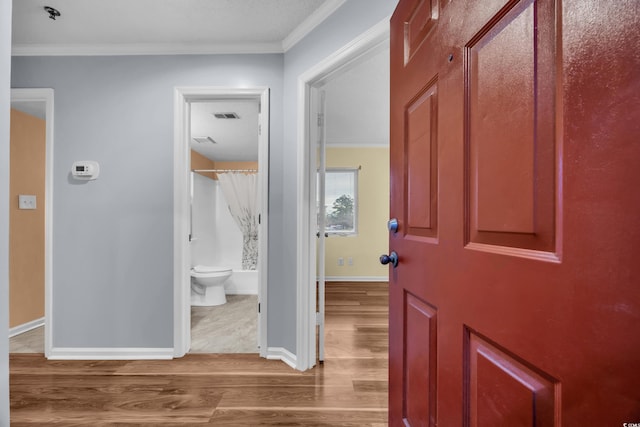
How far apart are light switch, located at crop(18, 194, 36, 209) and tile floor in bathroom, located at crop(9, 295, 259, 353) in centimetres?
124

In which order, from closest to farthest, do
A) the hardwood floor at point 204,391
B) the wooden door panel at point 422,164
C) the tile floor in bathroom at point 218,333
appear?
the wooden door panel at point 422,164, the hardwood floor at point 204,391, the tile floor in bathroom at point 218,333

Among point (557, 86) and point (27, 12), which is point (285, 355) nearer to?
point (557, 86)

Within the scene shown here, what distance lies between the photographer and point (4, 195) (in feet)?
2.45

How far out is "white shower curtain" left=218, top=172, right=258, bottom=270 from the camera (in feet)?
14.5

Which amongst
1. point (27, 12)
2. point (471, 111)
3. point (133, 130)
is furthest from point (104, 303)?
point (471, 111)

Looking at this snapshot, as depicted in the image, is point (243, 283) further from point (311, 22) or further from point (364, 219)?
point (311, 22)

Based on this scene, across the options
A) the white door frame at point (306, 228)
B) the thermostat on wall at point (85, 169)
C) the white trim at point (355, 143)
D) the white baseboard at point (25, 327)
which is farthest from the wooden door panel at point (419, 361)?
the white trim at point (355, 143)

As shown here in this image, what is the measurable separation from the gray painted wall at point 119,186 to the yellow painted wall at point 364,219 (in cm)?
280

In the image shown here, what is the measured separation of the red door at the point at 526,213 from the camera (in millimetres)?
372

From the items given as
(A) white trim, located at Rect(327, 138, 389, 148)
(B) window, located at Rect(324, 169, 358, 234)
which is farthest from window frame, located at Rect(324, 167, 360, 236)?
(A) white trim, located at Rect(327, 138, 389, 148)

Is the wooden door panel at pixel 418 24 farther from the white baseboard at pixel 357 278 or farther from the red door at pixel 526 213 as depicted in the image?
the white baseboard at pixel 357 278

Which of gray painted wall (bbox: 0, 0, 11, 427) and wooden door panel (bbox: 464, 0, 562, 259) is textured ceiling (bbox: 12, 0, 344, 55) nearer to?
gray painted wall (bbox: 0, 0, 11, 427)

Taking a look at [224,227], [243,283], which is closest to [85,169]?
[243,283]

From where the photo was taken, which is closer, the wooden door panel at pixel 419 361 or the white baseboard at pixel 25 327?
the wooden door panel at pixel 419 361
